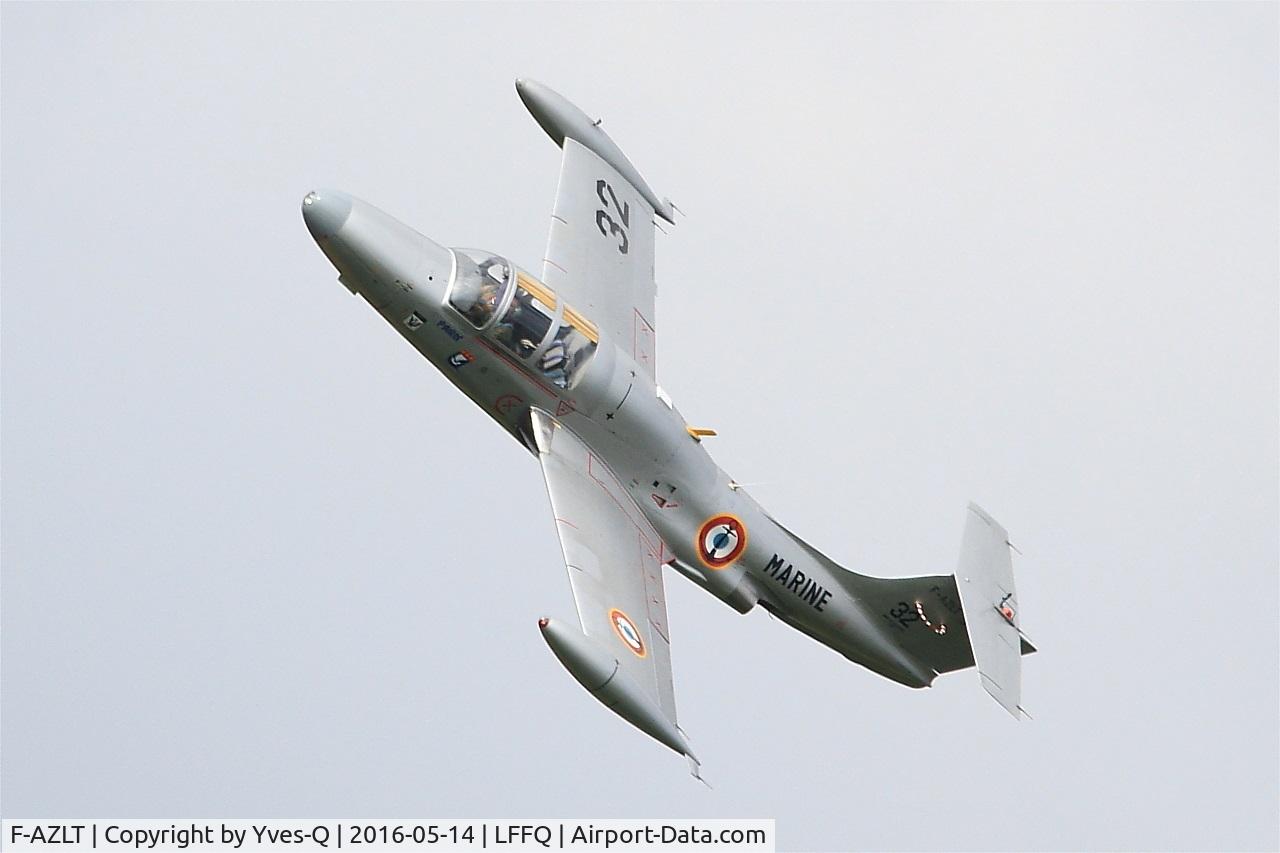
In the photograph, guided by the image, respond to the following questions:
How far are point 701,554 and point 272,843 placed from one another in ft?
19.3

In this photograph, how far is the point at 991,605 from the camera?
25.3 metres

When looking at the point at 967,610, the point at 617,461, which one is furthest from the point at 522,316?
the point at 967,610

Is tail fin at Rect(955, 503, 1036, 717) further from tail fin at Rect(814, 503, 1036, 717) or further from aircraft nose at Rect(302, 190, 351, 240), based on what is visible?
aircraft nose at Rect(302, 190, 351, 240)

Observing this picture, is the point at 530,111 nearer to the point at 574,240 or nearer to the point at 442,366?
the point at 574,240

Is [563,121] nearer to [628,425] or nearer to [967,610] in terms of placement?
[628,425]

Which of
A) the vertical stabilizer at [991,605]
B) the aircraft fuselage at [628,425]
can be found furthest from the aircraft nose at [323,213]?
the vertical stabilizer at [991,605]

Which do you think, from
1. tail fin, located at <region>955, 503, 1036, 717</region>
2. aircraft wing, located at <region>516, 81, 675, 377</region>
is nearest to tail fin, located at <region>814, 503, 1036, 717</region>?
tail fin, located at <region>955, 503, 1036, 717</region>

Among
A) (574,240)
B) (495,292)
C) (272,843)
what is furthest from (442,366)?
(272,843)

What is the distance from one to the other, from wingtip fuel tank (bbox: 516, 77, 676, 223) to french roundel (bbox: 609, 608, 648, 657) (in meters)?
5.95

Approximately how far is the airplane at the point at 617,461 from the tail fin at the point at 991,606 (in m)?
0.02

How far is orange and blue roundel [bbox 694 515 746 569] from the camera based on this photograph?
84.3 feet

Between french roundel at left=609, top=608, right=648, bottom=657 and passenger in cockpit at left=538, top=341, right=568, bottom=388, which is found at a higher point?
passenger in cockpit at left=538, top=341, right=568, bottom=388

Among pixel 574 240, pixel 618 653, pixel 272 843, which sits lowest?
pixel 272 843

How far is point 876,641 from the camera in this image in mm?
26469
